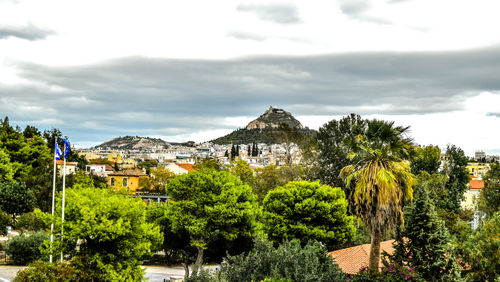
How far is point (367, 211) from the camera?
17.1m

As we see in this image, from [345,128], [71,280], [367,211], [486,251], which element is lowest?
[71,280]

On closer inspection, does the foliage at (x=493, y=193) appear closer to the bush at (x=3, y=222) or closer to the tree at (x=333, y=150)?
the tree at (x=333, y=150)

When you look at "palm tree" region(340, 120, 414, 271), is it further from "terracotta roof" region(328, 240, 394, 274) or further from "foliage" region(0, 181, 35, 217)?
"foliage" region(0, 181, 35, 217)

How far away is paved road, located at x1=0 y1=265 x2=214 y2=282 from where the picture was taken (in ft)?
95.6

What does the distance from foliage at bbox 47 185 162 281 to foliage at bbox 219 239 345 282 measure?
23.7 feet

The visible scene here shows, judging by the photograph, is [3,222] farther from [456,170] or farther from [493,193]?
[456,170]

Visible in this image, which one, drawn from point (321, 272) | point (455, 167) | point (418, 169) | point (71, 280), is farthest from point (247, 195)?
point (455, 167)

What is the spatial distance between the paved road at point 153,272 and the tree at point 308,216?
8.31 metres

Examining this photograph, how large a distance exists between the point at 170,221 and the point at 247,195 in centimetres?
568

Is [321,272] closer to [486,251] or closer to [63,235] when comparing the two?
[486,251]

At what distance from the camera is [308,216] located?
108 feet

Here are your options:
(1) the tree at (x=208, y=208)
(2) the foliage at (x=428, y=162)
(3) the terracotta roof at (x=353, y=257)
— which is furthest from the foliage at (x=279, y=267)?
(2) the foliage at (x=428, y=162)

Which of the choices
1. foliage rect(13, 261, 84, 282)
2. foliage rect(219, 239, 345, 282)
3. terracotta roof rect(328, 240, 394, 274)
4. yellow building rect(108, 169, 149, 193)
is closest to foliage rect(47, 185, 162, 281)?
foliage rect(13, 261, 84, 282)

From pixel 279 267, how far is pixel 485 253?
24.2 feet
